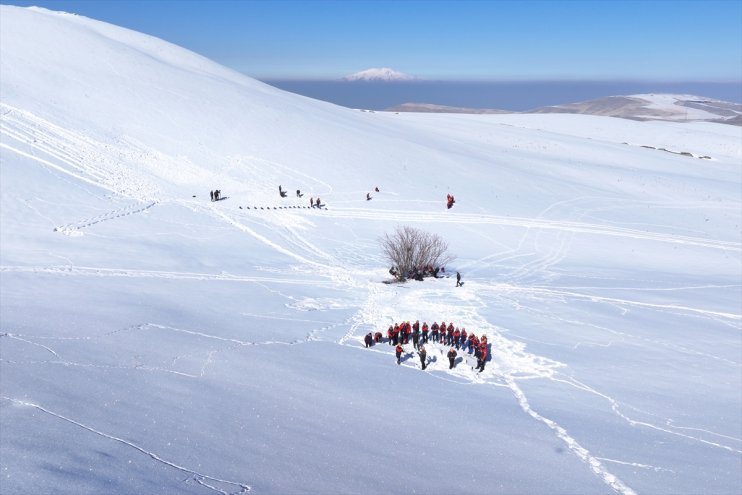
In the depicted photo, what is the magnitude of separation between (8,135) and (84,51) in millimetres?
21688

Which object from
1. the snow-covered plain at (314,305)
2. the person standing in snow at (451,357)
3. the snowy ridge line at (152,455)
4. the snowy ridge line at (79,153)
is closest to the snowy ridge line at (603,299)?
the snow-covered plain at (314,305)

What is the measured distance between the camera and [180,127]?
1813 inches

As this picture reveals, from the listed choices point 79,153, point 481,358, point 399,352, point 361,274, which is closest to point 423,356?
point 399,352

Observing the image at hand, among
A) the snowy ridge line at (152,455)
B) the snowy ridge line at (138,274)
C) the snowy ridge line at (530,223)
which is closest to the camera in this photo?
the snowy ridge line at (152,455)

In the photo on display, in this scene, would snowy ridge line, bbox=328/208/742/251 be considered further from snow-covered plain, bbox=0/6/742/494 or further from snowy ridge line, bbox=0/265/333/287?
snowy ridge line, bbox=0/265/333/287

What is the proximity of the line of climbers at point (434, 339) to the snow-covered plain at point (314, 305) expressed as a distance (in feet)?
1.60

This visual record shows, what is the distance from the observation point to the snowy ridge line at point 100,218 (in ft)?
84.3

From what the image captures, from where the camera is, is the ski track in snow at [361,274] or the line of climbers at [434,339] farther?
the line of climbers at [434,339]

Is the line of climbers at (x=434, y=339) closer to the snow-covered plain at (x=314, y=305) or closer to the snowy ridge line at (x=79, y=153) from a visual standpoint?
the snow-covered plain at (x=314, y=305)

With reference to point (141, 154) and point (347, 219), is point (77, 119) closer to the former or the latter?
point (141, 154)

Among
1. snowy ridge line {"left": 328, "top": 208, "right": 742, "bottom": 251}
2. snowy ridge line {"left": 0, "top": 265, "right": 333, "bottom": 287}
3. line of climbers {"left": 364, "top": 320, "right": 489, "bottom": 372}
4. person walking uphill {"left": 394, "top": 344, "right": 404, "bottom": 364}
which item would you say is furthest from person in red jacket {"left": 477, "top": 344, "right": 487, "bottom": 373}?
snowy ridge line {"left": 328, "top": 208, "right": 742, "bottom": 251}

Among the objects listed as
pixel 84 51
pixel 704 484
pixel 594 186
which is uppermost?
pixel 84 51

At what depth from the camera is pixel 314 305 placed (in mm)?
21516

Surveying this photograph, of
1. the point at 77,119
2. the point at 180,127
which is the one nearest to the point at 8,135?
the point at 77,119
